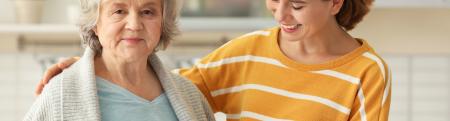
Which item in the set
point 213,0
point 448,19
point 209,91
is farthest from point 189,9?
point 209,91

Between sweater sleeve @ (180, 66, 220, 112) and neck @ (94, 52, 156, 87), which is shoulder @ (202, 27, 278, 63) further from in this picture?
neck @ (94, 52, 156, 87)

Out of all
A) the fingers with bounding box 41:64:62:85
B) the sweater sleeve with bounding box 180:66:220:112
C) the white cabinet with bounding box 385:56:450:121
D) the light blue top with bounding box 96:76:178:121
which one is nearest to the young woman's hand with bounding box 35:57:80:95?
the fingers with bounding box 41:64:62:85

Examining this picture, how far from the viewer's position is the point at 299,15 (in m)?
1.52

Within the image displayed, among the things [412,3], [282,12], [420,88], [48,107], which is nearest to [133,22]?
[48,107]

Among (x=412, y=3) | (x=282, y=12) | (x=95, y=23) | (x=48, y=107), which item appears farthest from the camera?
(x=412, y=3)

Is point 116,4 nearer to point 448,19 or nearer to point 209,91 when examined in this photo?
point 209,91

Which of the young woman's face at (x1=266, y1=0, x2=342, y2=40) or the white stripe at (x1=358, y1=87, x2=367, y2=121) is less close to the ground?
the young woman's face at (x1=266, y1=0, x2=342, y2=40)

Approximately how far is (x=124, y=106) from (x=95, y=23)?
0.18 metres

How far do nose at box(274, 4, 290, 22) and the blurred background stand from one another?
1.30 m

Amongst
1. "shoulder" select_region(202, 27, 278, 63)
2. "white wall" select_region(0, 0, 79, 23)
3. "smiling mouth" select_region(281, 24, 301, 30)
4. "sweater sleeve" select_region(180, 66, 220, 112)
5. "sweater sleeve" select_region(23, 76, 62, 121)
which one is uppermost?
"smiling mouth" select_region(281, 24, 301, 30)

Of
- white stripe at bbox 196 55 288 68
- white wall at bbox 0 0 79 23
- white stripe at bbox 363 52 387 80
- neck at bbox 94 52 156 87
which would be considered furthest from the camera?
white wall at bbox 0 0 79 23

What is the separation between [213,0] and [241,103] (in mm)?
1310

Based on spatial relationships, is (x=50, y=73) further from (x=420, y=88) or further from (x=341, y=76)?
(x=420, y=88)

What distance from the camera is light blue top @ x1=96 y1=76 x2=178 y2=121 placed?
1.36 meters
